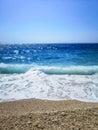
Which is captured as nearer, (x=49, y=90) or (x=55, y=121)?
(x=55, y=121)

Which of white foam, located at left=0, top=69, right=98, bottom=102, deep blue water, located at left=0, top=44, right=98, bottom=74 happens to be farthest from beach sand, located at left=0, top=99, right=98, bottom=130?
deep blue water, located at left=0, top=44, right=98, bottom=74

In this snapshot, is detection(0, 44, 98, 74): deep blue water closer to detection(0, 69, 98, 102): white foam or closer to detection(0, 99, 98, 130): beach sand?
detection(0, 69, 98, 102): white foam

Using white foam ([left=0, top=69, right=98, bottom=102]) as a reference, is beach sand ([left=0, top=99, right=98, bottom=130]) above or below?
above

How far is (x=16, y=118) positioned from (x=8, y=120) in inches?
2.9

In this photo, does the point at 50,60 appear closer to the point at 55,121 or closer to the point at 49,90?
the point at 49,90

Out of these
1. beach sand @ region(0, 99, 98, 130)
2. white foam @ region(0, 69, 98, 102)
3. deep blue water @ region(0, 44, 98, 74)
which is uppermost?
deep blue water @ region(0, 44, 98, 74)

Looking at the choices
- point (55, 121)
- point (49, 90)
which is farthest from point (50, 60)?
point (55, 121)

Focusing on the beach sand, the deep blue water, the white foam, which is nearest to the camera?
the beach sand

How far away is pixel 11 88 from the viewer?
3732mm

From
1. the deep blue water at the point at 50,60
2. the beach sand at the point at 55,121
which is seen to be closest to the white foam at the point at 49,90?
the beach sand at the point at 55,121

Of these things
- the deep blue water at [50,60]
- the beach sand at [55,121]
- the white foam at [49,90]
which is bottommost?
the white foam at [49,90]

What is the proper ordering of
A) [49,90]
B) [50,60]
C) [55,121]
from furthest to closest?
[50,60], [49,90], [55,121]

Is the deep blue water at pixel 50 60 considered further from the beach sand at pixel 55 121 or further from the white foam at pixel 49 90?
the beach sand at pixel 55 121

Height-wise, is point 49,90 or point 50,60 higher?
point 50,60
